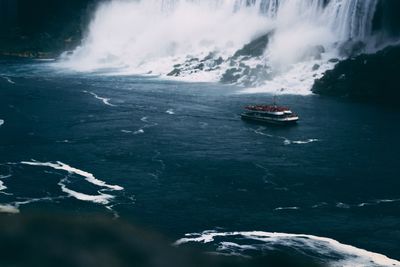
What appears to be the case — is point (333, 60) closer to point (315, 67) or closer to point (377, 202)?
point (315, 67)

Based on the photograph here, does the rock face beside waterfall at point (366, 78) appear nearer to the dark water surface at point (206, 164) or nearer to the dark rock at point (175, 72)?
the dark water surface at point (206, 164)

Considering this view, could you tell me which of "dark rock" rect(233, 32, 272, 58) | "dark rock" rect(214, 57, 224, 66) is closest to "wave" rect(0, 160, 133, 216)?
"dark rock" rect(214, 57, 224, 66)

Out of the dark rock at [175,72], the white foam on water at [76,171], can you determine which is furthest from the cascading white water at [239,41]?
the white foam on water at [76,171]

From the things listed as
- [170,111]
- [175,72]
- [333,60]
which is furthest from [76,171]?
[175,72]

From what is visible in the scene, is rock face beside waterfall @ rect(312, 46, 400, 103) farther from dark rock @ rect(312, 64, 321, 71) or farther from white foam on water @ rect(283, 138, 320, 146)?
white foam on water @ rect(283, 138, 320, 146)

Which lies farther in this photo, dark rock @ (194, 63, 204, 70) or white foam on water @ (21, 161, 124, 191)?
dark rock @ (194, 63, 204, 70)
